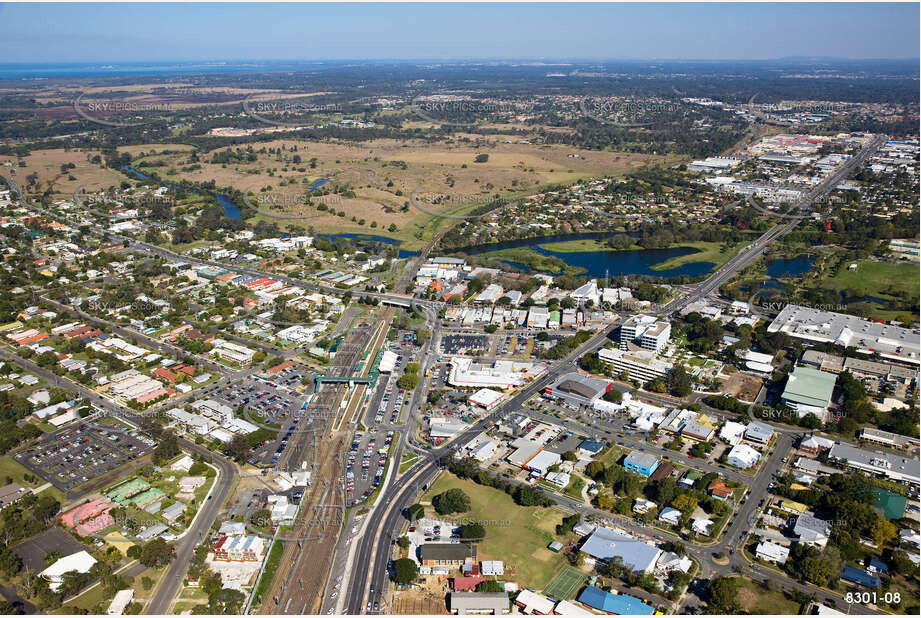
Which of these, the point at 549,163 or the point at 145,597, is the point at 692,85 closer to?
the point at 549,163

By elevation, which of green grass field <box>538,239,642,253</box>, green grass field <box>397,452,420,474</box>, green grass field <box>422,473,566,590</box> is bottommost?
green grass field <box>422,473,566,590</box>

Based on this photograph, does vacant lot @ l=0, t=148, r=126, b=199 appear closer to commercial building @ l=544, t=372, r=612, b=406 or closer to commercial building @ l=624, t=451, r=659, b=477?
commercial building @ l=544, t=372, r=612, b=406

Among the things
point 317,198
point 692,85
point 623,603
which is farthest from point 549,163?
point 692,85

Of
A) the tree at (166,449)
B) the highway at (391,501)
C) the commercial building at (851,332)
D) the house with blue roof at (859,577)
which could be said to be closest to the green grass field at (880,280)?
the commercial building at (851,332)

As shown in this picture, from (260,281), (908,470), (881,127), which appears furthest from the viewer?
(881,127)

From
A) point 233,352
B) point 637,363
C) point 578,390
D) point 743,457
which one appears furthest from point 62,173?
point 743,457

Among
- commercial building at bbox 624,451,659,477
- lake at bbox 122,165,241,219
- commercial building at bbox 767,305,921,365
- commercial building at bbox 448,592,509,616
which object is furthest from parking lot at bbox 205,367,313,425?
lake at bbox 122,165,241,219
